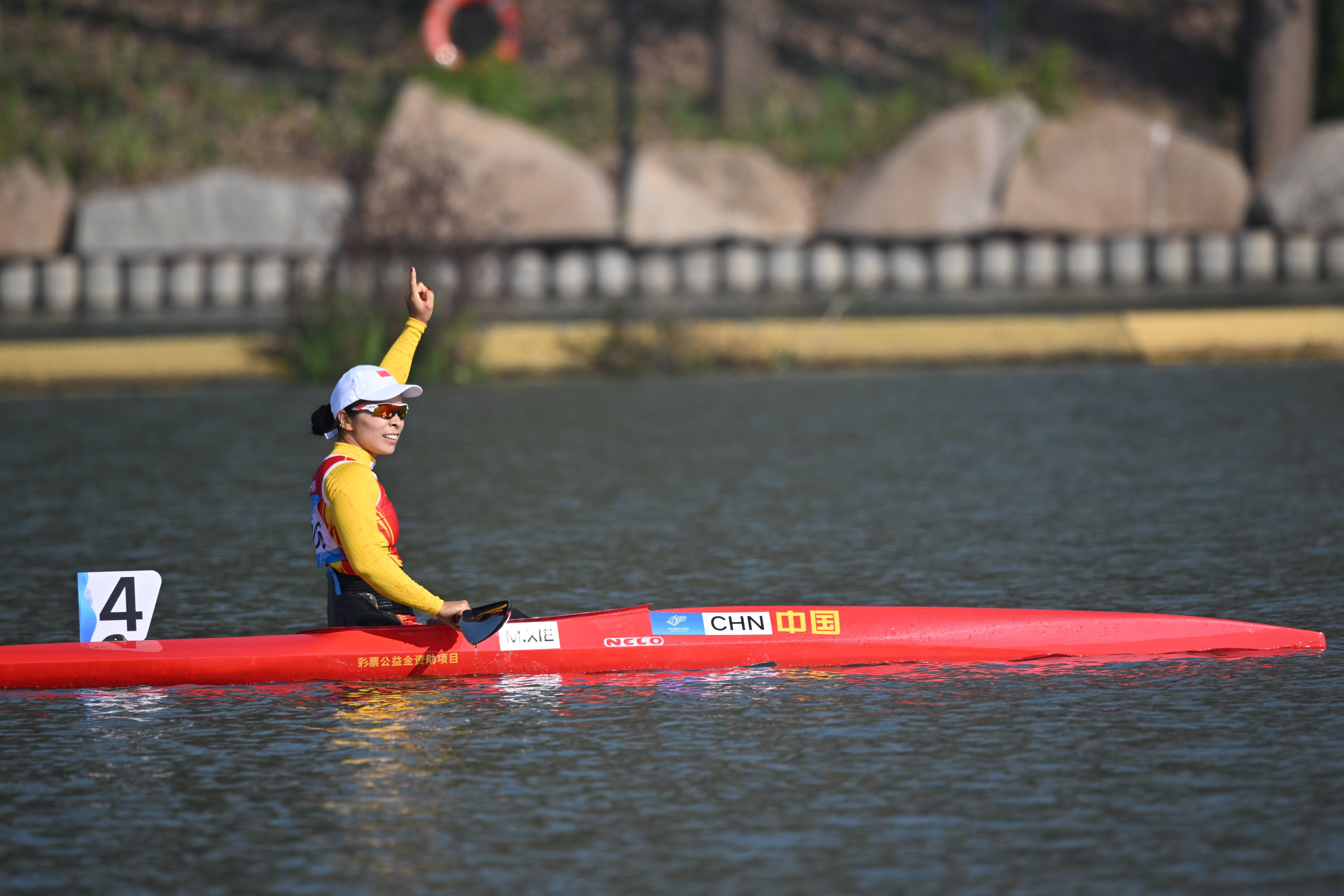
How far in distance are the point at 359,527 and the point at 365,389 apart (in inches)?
20.7

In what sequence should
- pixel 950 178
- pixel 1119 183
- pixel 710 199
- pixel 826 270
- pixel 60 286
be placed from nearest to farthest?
pixel 60 286, pixel 826 270, pixel 1119 183, pixel 950 178, pixel 710 199

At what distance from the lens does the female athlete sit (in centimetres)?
743

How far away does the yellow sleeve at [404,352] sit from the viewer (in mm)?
A: 8281

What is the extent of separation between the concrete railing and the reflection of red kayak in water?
1729 cm

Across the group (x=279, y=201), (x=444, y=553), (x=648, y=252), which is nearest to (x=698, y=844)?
(x=444, y=553)

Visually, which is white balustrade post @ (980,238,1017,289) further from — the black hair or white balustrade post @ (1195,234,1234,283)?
the black hair

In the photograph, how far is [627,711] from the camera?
7.18 metres

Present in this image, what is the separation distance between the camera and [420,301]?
830 centimetres

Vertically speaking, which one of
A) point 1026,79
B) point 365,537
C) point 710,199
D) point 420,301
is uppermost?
point 1026,79

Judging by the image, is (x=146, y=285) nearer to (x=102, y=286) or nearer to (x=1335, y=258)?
(x=102, y=286)

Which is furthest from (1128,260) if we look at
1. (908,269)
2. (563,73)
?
(563,73)

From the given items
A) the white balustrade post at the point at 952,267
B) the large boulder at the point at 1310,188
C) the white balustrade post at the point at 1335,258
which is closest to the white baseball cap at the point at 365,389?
the white balustrade post at the point at 952,267

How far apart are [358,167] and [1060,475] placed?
326 inches

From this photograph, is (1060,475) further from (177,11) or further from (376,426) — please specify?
(177,11)
